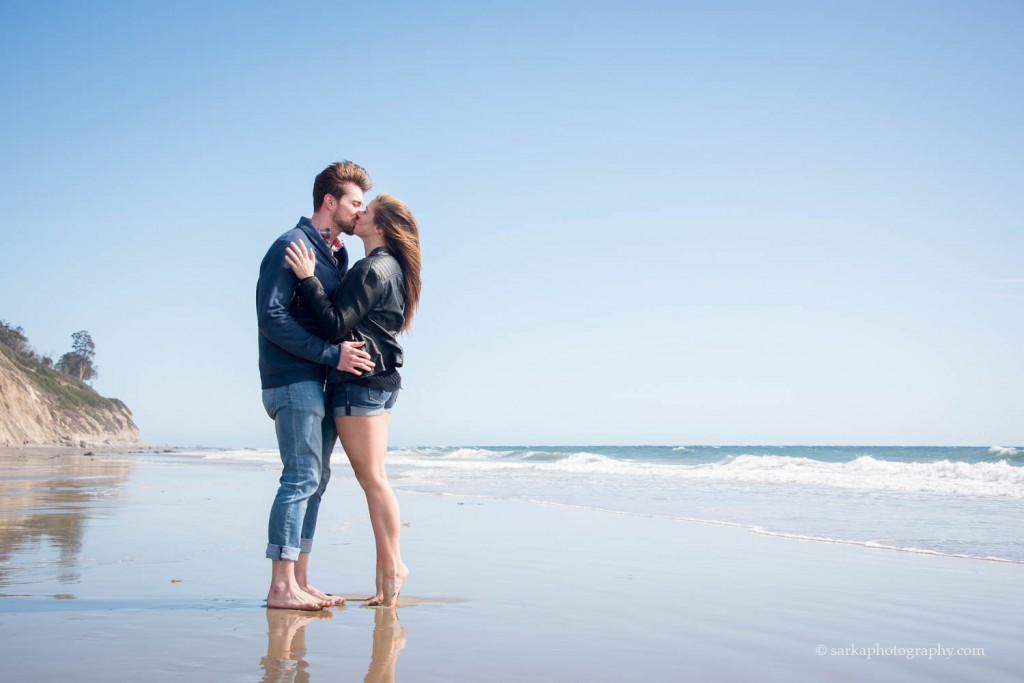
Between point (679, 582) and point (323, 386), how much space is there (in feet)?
7.09

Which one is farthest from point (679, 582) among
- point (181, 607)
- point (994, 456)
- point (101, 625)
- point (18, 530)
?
point (994, 456)

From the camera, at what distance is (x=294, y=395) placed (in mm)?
3328

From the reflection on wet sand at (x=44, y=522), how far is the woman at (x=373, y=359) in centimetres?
154

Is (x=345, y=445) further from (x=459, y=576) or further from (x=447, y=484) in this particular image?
(x=447, y=484)

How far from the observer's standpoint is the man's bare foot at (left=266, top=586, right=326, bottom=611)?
3.21m

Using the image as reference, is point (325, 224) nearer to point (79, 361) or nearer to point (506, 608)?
point (506, 608)

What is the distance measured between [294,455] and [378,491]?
0.41 m

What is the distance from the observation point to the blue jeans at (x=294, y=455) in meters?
3.26

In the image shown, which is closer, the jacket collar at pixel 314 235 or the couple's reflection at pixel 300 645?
the couple's reflection at pixel 300 645

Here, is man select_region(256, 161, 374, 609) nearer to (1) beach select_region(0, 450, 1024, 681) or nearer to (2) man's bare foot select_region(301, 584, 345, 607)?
(2) man's bare foot select_region(301, 584, 345, 607)

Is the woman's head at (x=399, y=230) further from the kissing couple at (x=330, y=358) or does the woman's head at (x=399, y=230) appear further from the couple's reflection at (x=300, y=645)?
the couple's reflection at (x=300, y=645)

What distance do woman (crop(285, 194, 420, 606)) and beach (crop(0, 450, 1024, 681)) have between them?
0.36 metres

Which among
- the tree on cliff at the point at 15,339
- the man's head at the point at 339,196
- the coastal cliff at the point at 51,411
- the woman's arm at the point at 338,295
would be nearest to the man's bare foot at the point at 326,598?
the woman's arm at the point at 338,295

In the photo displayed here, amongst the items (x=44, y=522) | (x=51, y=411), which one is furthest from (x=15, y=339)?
(x=44, y=522)
